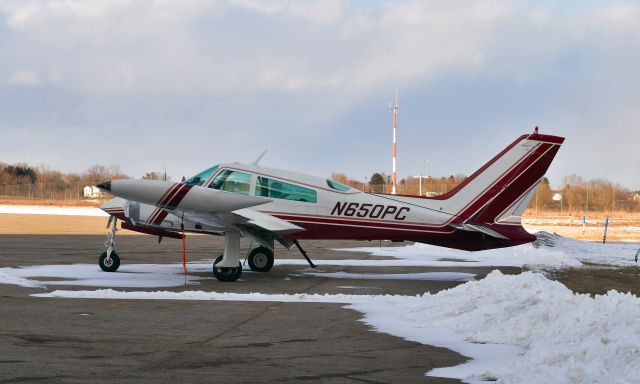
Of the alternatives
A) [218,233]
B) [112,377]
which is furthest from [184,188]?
[112,377]

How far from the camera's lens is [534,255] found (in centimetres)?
2422

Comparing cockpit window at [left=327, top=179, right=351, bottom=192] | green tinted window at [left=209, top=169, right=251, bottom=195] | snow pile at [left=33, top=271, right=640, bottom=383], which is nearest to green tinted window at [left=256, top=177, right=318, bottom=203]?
cockpit window at [left=327, top=179, right=351, bottom=192]

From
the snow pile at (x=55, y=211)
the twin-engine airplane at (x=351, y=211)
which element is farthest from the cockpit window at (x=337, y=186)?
the snow pile at (x=55, y=211)

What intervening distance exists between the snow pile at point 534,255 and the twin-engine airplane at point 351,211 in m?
3.84

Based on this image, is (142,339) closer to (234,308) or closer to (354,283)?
(234,308)

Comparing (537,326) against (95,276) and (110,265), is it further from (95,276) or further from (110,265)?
(110,265)

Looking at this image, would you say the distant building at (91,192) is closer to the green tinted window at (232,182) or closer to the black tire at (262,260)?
the black tire at (262,260)

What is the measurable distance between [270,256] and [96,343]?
10.8 meters

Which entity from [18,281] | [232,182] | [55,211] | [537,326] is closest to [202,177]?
[232,182]

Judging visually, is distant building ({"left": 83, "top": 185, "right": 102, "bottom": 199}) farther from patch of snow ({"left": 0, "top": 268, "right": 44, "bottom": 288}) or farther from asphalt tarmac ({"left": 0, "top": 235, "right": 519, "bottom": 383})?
asphalt tarmac ({"left": 0, "top": 235, "right": 519, "bottom": 383})

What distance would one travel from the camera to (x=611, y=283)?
17.0 metres

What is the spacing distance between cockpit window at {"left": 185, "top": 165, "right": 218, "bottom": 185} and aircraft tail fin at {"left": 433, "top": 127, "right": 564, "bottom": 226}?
5.29 meters

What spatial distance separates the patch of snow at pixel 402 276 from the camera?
18503mm

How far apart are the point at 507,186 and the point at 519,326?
947 centimetres
